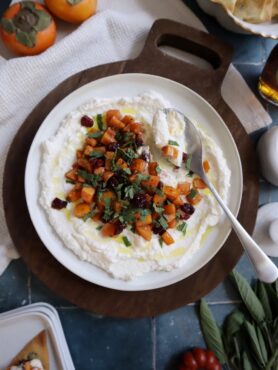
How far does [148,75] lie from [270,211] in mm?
991

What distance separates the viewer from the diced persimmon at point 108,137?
7.11 ft

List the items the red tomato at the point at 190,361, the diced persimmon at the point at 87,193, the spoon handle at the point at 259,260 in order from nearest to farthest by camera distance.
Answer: the spoon handle at the point at 259,260, the diced persimmon at the point at 87,193, the red tomato at the point at 190,361

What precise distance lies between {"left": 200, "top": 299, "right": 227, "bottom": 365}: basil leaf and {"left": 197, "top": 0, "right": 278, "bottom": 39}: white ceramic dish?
1403mm

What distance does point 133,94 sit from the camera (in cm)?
229

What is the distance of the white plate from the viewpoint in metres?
2.12

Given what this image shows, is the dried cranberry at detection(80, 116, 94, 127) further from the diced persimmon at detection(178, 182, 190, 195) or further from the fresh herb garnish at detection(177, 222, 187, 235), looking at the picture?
the fresh herb garnish at detection(177, 222, 187, 235)

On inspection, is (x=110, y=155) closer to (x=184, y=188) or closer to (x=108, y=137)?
(x=108, y=137)

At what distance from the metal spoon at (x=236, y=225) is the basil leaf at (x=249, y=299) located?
36 centimetres

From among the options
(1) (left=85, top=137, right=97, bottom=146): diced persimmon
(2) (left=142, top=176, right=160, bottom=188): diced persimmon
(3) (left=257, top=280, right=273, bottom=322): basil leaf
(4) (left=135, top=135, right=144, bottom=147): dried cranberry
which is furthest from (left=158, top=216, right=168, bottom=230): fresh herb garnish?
(3) (left=257, top=280, right=273, bottom=322): basil leaf

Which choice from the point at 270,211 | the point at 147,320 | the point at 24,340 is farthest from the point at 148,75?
the point at 24,340

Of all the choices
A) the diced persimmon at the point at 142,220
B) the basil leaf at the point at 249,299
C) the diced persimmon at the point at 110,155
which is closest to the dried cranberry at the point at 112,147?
the diced persimmon at the point at 110,155

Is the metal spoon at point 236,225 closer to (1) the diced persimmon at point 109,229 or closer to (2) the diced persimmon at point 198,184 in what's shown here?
(2) the diced persimmon at point 198,184

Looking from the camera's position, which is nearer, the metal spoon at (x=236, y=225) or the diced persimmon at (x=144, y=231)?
the metal spoon at (x=236, y=225)

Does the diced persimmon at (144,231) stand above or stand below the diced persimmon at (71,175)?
below
